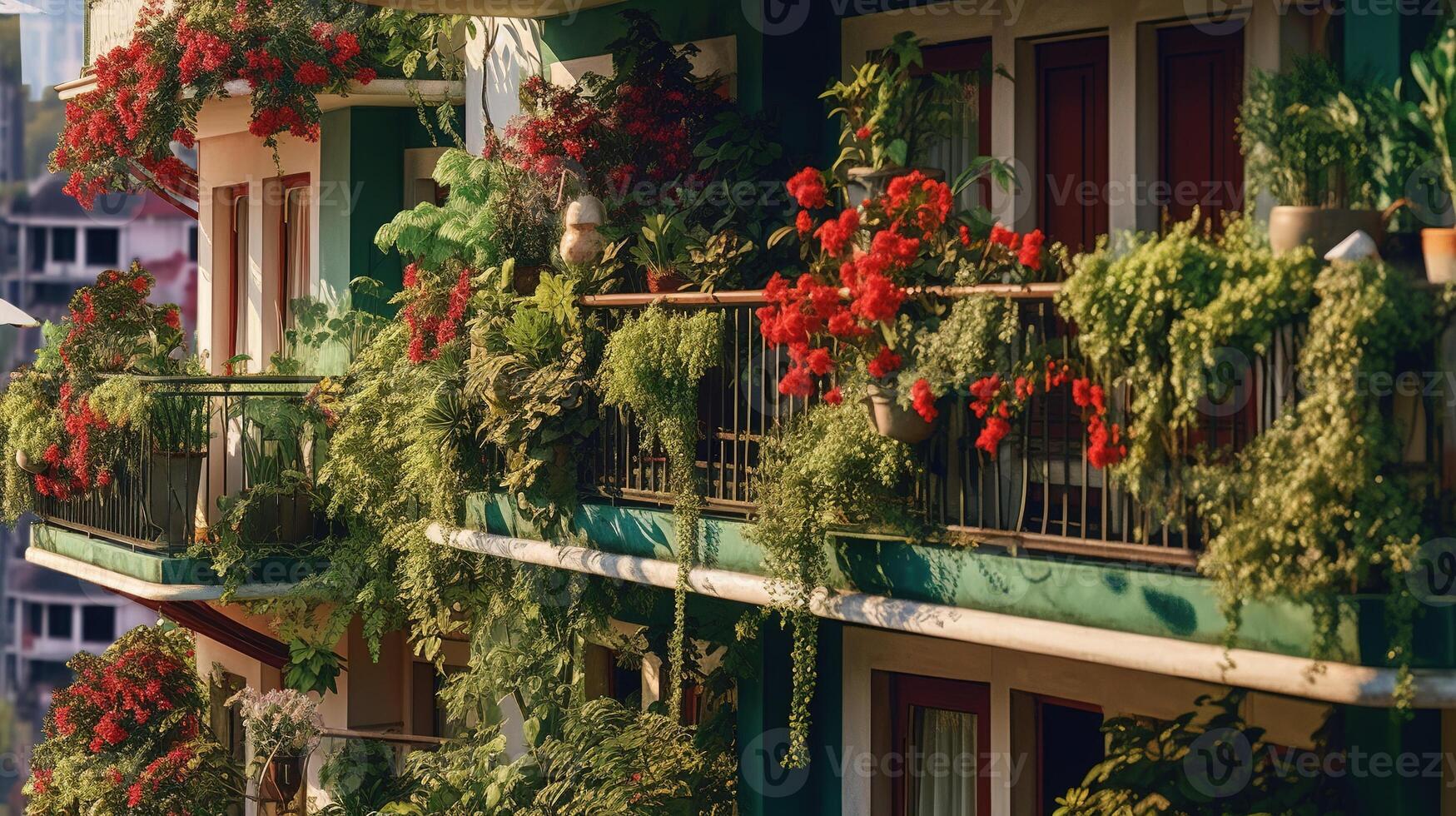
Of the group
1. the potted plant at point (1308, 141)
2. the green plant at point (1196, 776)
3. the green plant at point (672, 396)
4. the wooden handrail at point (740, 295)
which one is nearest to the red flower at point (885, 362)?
the wooden handrail at point (740, 295)

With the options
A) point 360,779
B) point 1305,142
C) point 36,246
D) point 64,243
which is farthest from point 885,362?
point 36,246

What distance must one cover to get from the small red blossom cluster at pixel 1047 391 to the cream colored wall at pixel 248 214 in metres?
8.92

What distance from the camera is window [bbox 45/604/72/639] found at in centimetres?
7325

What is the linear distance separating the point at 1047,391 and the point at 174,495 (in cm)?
832

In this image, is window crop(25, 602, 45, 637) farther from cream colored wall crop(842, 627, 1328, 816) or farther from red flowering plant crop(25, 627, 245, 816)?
cream colored wall crop(842, 627, 1328, 816)

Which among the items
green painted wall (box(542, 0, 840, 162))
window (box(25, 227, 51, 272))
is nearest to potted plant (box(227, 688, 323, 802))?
green painted wall (box(542, 0, 840, 162))

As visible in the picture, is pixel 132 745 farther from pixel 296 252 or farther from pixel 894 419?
pixel 894 419

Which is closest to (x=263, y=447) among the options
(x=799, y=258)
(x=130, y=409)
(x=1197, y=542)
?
(x=130, y=409)

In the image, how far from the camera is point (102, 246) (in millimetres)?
74500

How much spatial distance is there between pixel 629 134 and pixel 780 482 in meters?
3.10

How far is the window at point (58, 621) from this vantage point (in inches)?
2884

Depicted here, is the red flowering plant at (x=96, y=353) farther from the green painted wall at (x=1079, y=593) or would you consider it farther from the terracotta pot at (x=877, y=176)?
the terracotta pot at (x=877, y=176)

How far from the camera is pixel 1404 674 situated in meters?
6.92

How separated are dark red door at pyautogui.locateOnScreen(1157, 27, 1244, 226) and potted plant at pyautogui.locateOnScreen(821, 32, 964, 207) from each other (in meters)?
1.09
